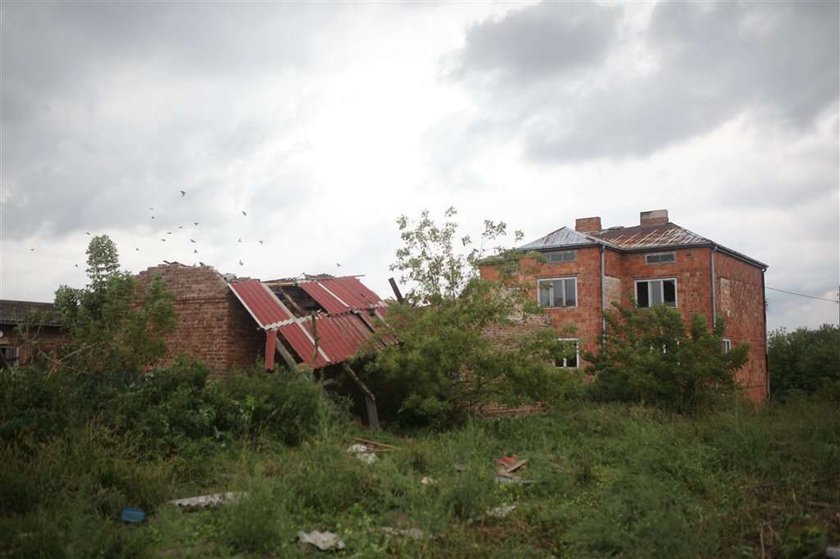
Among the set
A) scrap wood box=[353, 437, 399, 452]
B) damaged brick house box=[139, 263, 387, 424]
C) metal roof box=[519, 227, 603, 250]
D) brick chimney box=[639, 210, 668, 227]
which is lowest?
scrap wood box=[353, 437, 399, 452]

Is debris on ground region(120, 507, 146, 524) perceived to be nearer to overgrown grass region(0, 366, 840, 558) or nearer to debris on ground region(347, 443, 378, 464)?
overgrown grass region(0, 366, 840, 558)

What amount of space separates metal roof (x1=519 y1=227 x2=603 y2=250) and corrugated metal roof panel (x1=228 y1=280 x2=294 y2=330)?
16.2 m

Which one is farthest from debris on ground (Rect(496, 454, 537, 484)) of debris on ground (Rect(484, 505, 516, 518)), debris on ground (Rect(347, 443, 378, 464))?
debris on ground (Rect(347, 443, 378, 464))

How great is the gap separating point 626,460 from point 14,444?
795 cm

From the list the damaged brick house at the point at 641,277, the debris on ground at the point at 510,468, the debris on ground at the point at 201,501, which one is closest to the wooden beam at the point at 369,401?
the debris on ground at the point at 510,468

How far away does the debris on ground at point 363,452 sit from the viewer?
8938 mm

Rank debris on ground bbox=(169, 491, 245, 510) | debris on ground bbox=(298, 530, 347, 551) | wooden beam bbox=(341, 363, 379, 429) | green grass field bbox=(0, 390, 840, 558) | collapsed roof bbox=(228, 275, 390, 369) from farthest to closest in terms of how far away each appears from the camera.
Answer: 1. wooden beam bbox=(341, 363, 379, 429)
2. collapsed roof bbox=(228, 275, 390, 369)
3. debris on ground bbox=(169, 491, 245, 510)
4. debris on ground bbox=(298, 530, 347, 551)
5. green grass field bbox=(0, 390, 840, 558)

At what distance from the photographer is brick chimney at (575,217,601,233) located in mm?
31562

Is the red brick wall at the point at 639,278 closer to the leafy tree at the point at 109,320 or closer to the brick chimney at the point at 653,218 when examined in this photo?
the brick chimney at the point at 653,218

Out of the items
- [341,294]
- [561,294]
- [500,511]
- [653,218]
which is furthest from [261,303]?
[653,218]

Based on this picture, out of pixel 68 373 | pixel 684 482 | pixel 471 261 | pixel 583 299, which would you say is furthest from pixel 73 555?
pixel 583 299

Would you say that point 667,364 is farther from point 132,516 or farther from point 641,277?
point 132,516

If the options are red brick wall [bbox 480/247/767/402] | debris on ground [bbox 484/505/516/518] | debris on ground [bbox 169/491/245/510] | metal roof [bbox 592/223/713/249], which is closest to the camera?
debris on ground [bbox 169/491/245/510]

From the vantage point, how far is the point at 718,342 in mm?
16859
